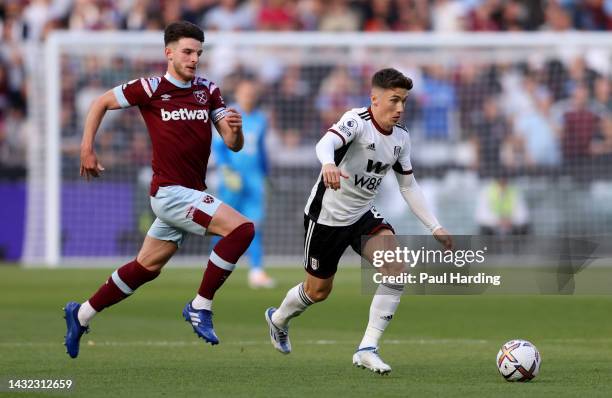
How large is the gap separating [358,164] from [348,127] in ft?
1.09

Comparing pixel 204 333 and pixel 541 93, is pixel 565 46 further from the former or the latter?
pixel 204 333

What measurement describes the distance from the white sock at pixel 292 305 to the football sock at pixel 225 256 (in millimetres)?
735

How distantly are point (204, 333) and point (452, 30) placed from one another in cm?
1642

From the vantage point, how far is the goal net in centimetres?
2081

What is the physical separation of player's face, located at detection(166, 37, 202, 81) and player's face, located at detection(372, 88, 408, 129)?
1275mm

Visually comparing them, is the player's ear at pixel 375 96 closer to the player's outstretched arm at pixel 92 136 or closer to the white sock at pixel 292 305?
the white sock at pixel 292 305

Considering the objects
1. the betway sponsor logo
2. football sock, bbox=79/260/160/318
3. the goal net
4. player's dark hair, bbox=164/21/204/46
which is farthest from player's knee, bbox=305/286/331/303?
the goal net

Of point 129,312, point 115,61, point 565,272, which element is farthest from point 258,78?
point 565,272

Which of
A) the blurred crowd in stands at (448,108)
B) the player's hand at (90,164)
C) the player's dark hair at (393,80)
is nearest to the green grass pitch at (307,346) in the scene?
the player's hand at (90,164)

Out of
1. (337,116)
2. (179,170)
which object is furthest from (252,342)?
(337,116)

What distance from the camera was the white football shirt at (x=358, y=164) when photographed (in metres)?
9.15

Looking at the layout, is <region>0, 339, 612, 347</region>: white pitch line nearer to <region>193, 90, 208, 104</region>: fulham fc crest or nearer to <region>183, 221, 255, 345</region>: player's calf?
<region>183, 221, 255, 345</region>: player's calf

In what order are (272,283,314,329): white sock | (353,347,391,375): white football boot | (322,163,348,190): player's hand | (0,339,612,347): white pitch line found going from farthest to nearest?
(0,339,612,347): white pitch line → (272,283,314,329): white sock → (353,347,391,375): white football boot → (322,163,348,190): player's hand

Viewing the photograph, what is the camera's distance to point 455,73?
72.1 feet
